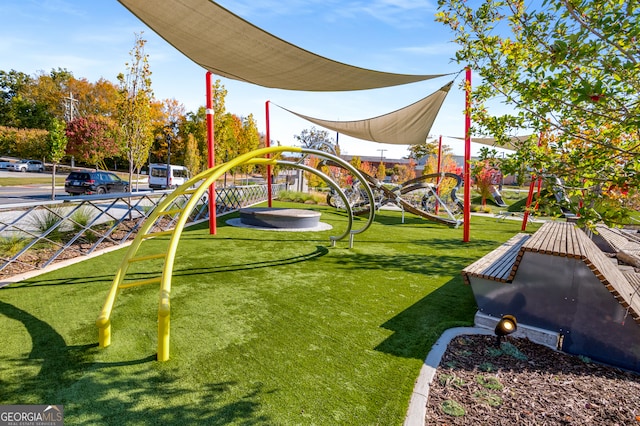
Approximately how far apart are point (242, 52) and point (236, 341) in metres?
4.10

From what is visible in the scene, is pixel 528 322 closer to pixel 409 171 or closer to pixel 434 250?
pixel 434 250

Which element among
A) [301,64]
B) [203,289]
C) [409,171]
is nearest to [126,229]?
[203,289]

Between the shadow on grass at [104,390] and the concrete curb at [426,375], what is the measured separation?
1.14 meters

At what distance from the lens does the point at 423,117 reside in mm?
10211

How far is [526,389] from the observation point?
9.85 feet

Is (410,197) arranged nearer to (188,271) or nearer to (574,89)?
(188,271)

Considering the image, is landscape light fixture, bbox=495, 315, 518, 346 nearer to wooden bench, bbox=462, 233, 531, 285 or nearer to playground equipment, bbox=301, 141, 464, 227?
wooden bench, bbox=462, 233, 531, 285

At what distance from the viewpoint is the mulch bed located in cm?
265

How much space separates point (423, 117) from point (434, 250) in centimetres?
413

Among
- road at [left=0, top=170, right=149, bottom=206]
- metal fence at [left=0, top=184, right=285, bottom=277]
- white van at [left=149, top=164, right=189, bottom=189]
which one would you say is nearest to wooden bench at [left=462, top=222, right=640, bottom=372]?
metal fence at [left=0, top=184, right=285, bottom=277]

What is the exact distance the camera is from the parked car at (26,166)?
34347 millimetres

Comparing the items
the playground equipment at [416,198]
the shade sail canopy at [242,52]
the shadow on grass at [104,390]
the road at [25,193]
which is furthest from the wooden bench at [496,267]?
the road at [25,193]

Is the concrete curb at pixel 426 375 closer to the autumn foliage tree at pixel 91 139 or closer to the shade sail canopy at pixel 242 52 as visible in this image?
the shade sail canopy at pixel 242 52

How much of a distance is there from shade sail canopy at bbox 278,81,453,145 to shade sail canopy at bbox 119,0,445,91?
9.07 feet
